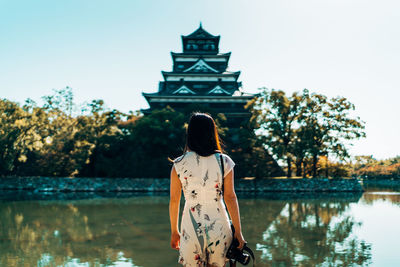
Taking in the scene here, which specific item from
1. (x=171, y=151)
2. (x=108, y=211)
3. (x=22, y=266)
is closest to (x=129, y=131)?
(x=171, y=151)

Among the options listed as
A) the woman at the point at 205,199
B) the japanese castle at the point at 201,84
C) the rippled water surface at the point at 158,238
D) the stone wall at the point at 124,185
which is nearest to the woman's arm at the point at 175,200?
the woman at the point at 205,199

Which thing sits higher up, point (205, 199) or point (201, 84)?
point (201, 84)

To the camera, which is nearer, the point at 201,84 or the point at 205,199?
the point at 205,199

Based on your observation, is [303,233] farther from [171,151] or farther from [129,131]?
[129,131]

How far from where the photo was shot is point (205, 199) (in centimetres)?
175

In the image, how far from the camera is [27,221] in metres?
8.78

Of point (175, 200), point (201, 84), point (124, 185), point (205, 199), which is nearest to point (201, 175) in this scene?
point (205, 199)

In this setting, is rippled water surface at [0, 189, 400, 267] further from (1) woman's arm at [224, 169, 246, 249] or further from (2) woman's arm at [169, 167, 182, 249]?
(1) woman's arm at [224, 169, 246, 249]

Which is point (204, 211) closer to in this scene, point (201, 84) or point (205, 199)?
point (205, 199)

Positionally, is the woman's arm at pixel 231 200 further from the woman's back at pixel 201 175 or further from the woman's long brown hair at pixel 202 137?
the woman's long brown hair at pixel 202 137

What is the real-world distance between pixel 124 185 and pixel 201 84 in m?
9.70

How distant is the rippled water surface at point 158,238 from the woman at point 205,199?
130 inches

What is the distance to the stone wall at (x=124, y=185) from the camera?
1978 centimetres

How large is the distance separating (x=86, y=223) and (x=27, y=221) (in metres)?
1.76
